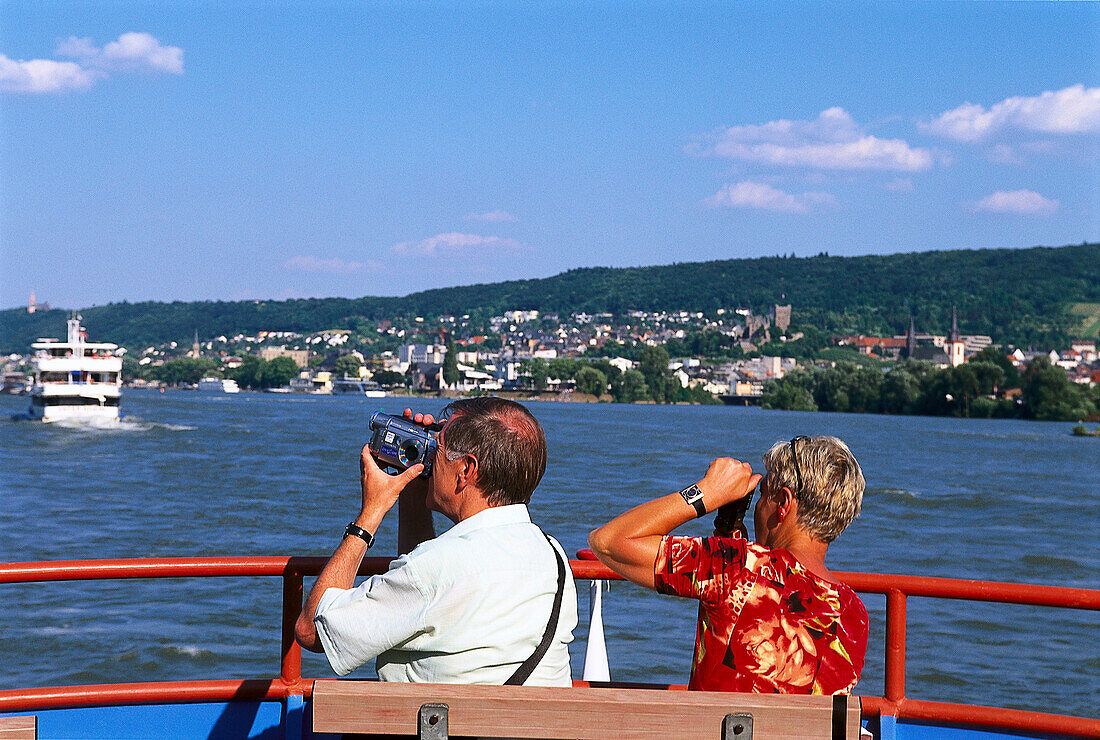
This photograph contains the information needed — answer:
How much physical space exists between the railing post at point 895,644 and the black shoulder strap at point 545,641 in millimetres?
1050

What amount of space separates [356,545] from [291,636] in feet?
2.73

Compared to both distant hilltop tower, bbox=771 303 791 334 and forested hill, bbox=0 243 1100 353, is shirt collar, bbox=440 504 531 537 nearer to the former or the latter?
forested hill, bbox=0 243 1100 353

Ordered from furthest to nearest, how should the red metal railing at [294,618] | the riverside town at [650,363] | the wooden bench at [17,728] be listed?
the riverside town at [650,363] < the red metal railing at [294,618] < the wooden bench at [17,728]

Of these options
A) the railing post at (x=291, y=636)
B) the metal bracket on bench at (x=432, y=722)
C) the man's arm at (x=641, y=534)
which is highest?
the man's arm at (x=641, y=534)

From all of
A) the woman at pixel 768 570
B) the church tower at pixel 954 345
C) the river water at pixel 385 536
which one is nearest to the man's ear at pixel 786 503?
the woman at pixel 768 570

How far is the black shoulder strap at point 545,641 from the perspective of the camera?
6.82 feet

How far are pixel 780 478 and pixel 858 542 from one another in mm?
22534

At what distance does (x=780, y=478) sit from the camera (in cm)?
219

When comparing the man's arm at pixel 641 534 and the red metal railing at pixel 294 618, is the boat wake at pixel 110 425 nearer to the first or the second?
the red metal railing at pixel 294 618

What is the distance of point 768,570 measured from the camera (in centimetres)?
213

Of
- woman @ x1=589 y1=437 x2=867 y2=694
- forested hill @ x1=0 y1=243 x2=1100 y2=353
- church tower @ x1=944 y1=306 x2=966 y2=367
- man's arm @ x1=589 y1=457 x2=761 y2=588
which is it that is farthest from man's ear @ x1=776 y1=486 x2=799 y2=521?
forested hill @ x1=0 y1=243 x2=1100 y2=353

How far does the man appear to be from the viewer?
1997 millimetres

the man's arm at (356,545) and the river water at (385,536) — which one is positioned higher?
the man's arm at (356,545)

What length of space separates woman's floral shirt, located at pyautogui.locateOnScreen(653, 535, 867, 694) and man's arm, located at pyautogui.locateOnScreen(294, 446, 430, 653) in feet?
1.59
